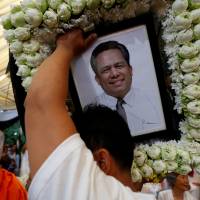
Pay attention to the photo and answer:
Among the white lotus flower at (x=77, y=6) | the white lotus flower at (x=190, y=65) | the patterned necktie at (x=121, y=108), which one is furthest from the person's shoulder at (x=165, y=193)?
the white lotus flower at (x=77, y=6)

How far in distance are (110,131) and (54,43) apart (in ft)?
0.90

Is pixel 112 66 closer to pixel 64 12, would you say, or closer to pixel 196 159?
pixel 64 12

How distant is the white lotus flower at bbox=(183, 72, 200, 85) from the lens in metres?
1.07

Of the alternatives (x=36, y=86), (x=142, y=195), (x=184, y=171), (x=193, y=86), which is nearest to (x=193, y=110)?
(x=193, y=86)

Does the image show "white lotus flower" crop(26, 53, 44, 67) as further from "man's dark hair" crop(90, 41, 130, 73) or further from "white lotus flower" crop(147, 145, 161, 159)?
"white lotus flower" crop(147, 145, 161, 159)

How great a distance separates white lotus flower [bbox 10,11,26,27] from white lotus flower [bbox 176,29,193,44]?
0.41 meters

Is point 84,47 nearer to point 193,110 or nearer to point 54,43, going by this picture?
point 54,43

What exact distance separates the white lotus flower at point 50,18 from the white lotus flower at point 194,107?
0.41 m

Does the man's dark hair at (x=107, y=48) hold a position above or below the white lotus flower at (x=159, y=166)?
above

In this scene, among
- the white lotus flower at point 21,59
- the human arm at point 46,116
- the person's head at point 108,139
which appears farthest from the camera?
the white lotus flower at point 21,59

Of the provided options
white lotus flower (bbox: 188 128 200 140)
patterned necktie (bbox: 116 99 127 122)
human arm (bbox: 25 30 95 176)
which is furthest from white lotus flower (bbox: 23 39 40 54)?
white lotus flower (bbox: 188 128 200 140)

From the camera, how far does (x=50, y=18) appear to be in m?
0.99

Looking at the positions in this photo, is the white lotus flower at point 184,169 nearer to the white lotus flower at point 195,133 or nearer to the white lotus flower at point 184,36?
the white lotus flower at point 195,133

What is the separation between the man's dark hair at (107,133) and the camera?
3.29ft
